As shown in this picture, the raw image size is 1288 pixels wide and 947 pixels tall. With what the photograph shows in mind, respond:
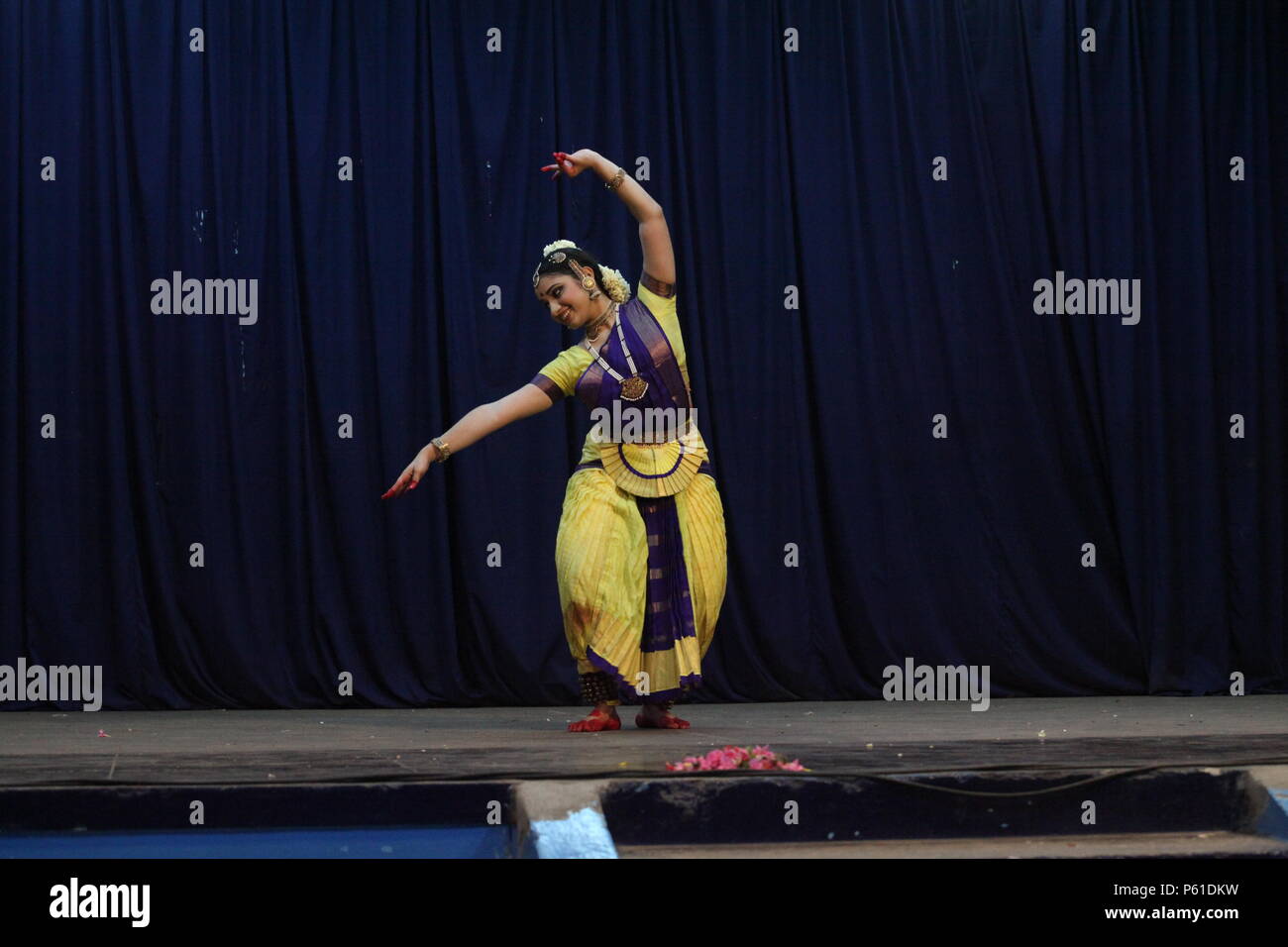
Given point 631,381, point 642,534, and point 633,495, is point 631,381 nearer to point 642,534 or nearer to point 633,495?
point 633,495

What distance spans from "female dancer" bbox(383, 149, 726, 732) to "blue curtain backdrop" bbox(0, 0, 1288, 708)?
1469 millimetres

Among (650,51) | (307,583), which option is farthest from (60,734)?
(650,51)

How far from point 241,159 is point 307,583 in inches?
61.2

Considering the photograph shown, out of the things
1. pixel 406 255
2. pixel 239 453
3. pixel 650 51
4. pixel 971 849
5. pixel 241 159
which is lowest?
pixel 971 849

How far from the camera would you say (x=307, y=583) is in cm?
561

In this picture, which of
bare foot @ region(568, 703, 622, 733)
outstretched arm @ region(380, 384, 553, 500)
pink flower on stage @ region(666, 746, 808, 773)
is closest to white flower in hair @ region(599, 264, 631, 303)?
outstretched arm @ region(380, 384, 553, 500)

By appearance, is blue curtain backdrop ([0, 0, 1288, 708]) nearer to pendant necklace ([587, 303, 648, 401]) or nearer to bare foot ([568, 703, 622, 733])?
bare foot ([568, 703, 622, 733])

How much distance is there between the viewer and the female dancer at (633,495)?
4.12 meters

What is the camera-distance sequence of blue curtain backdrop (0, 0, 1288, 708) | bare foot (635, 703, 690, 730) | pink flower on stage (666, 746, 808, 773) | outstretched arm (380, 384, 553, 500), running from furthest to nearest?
1. blue curtain backdrop (0, 0, 1288, 708)
2. bare foot (635, 703, 690, 730)
3. outstretched arm (380, 384, 553, 500)
4. pink flower on stage (666, 746, 808, 773)

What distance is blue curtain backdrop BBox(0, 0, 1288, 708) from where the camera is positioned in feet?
18.3

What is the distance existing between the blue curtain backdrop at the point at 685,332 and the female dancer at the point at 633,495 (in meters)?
1.47

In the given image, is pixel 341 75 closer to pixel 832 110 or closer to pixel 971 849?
pixel 832 110
